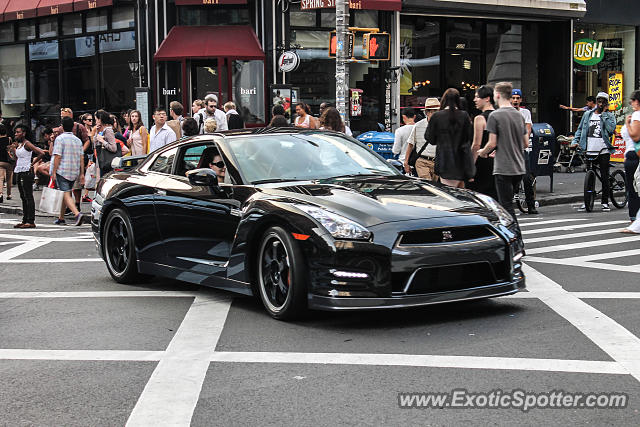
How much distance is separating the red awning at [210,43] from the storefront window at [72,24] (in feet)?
14.1

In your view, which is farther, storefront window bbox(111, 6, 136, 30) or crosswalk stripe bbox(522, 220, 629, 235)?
storefront window bbox(111, 6, 136, 30)

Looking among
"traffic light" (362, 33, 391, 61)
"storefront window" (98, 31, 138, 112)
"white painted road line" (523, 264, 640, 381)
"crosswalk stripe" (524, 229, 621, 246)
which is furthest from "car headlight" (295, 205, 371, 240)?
"storefront window" (98, 31, 138, 112)

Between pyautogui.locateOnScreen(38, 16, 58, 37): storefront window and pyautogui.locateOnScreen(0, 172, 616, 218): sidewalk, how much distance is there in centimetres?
791

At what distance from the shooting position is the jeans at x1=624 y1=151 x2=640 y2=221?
13.9 metres

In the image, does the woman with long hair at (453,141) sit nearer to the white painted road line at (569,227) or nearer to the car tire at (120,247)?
the white painted road line at (569,227)

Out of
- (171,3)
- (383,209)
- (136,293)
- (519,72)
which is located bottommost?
(136,293)

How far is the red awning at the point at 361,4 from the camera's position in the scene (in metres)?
24.1

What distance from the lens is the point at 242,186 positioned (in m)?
7.76

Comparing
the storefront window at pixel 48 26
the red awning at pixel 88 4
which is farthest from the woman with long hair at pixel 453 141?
the storefront window at pixel 48 26

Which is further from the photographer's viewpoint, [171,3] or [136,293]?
[171,3]

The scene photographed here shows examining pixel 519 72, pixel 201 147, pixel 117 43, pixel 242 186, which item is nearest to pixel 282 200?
pixel 242 186

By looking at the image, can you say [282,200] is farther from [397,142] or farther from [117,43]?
[117,43]

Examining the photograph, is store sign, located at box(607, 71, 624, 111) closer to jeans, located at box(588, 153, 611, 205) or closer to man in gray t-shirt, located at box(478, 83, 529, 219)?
jeans, located at box(588, 153, 611, 205)

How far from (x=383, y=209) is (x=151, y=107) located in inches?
779
